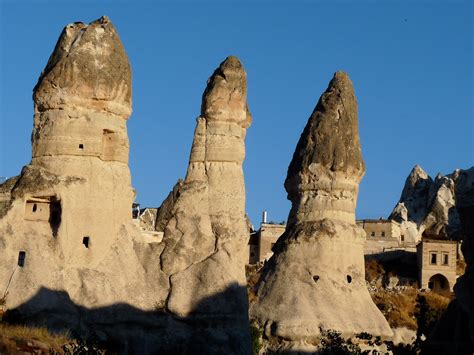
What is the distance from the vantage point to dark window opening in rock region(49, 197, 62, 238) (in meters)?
22.5

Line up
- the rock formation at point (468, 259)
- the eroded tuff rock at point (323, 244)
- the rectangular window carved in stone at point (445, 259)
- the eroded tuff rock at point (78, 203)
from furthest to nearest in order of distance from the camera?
1. the rectangular window carved in stone at point (445, 259)
2. the eroded tuff rock at point (323, 244)
3. the eroded tuff rock at point (78, 203)
4. the rock formation at point (468, 259)

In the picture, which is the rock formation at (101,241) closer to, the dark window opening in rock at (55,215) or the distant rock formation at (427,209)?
the dark window opening in rock at (55,215)

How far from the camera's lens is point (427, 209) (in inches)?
2391

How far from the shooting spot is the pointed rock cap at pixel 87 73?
917 inches

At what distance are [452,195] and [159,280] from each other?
3725 cm

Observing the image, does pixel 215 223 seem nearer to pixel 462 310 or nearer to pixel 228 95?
pixel 228 95

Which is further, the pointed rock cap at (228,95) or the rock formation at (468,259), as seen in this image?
the pointed rock cap at (228,95)

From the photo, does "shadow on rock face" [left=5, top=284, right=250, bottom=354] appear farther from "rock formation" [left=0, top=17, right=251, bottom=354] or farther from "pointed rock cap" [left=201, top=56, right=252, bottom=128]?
"pointed rock cap" [left=201, top=56, right=252, bottom=128]

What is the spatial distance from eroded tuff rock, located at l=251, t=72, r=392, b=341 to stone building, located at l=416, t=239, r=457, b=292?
15.8 metres

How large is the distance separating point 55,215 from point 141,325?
254 centimetres

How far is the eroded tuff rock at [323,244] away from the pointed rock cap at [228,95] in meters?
6.61

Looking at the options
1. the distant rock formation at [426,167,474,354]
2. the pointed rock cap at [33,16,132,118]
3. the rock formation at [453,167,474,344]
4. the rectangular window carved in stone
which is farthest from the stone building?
the rock formation at [453,167,474,344]

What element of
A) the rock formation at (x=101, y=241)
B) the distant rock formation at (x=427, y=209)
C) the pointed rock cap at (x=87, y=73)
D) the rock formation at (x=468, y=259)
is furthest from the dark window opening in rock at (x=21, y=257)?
the distant rock formation at (x=427, y=209)

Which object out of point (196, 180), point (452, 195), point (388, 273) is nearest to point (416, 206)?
point (452, 195)
